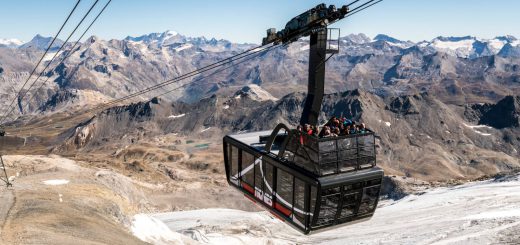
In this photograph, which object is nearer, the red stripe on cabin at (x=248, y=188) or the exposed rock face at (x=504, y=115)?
the red stripe on cabin at (x=248, y=188)

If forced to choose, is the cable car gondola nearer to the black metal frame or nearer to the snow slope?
the black metal frame

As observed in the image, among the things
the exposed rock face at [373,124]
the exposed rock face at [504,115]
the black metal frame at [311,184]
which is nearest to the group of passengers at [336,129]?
the black metal frame at [311,184]

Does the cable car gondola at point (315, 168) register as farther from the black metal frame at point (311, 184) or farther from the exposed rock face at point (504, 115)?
the exposed rock face at point (504, 115)

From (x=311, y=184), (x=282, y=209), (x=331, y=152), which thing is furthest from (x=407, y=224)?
(x=311, y=184)

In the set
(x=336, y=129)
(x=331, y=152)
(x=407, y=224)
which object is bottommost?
(x=407, y=224)

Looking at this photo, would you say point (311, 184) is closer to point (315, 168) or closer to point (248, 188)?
point (315, 168)

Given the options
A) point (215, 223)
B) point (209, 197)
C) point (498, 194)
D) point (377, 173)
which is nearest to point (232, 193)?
point (209, 197)

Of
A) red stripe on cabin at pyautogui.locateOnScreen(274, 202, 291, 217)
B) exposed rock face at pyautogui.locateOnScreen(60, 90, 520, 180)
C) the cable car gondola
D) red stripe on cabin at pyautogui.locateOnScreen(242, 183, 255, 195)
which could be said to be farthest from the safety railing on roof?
exposed rock face at pyautogui.locateOnScreen(60, 90, 520, 180)
